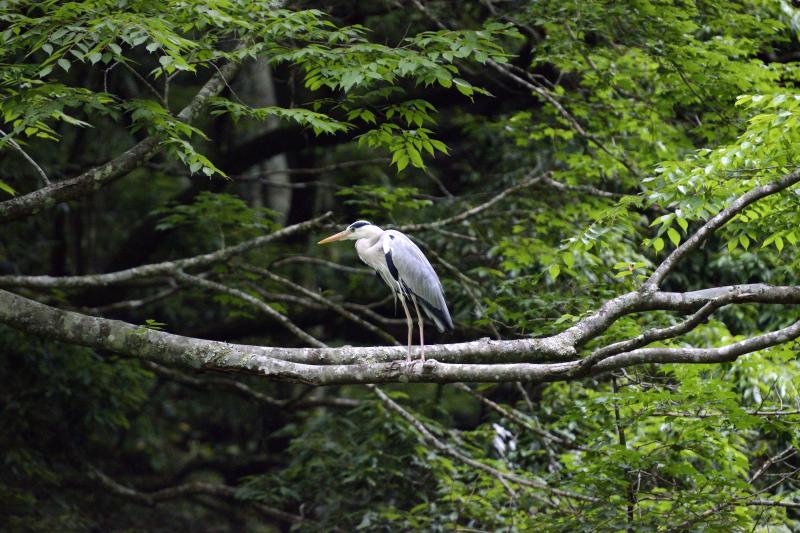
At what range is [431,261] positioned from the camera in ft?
29.4

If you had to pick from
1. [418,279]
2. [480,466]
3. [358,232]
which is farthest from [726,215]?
[480,466]

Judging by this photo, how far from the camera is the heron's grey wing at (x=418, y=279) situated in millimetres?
6012

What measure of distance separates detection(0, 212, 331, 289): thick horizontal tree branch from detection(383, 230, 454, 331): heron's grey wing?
966 mm

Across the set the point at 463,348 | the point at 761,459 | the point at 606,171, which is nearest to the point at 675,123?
the point at 606,171

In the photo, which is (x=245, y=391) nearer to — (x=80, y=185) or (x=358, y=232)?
(x=358, y=232)

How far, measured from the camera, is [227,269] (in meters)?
8.70

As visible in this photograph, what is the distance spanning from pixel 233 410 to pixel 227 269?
5.07 meters

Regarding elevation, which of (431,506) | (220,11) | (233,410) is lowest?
(233,410)

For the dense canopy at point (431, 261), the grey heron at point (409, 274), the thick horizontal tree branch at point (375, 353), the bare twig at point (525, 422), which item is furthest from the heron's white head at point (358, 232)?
the thick horizontal tree branch at point (375, 353)

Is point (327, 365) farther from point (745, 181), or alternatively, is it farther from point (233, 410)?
point (233, 410)

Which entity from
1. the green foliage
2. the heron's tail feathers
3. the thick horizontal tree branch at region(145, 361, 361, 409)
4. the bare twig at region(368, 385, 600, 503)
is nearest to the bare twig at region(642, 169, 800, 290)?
the heron's tail feathers

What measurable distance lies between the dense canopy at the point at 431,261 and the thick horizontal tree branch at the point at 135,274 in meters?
0.03

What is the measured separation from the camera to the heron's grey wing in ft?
19.7

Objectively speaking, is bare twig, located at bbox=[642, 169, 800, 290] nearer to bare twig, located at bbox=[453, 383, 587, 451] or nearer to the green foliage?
bare twig, located at bbox=[453, 383, 587, 451]
